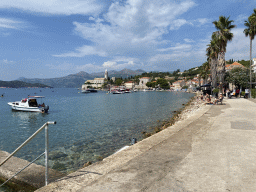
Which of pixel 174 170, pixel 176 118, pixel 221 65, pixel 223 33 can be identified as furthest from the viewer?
pixel 221 65

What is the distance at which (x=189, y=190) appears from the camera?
3.14m

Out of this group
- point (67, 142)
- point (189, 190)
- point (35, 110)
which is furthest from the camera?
point (35, 110)

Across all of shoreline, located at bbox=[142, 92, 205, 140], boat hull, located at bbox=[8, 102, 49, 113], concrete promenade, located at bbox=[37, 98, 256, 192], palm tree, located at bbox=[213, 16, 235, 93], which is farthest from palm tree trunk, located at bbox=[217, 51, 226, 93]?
boat hull, located at bbox=[8, 102, 49, 113]

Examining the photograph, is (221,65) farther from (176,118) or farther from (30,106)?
(30,106)

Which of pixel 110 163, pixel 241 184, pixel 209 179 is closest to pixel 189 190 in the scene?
pixel 209 179

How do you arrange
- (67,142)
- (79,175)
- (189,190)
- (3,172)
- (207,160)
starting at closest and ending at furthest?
(189,190) < (79,175) < (207,160) < (3,172) < (67,142)

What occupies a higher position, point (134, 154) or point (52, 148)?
point (134, 154)

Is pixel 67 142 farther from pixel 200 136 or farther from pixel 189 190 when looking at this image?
pixel 189 190

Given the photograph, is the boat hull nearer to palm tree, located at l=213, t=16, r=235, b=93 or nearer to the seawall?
the seawall

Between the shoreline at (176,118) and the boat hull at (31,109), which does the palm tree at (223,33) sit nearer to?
the shoreline at (176,118)

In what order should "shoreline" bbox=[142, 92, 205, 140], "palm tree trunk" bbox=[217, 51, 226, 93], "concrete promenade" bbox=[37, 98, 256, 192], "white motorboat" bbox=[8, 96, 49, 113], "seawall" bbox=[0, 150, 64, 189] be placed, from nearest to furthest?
1. "concrete promenade" bbox=[37, 98, 256, 192]
2. "seawall" bbox=[0, 150, 64, 189]
3. "shoreline" bbox=[142, 92, 205, 140]
4. "white motorboat" bbox=[8, 96, 49, 113]
5. "palm tree trunk" bbox=[217, 51, 226, 93]

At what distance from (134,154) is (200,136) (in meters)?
3.26

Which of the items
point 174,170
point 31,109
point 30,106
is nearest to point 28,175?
point 174,170

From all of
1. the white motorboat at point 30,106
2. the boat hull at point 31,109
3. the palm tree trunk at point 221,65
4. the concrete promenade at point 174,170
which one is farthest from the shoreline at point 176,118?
the white motorboat at point 30,106
